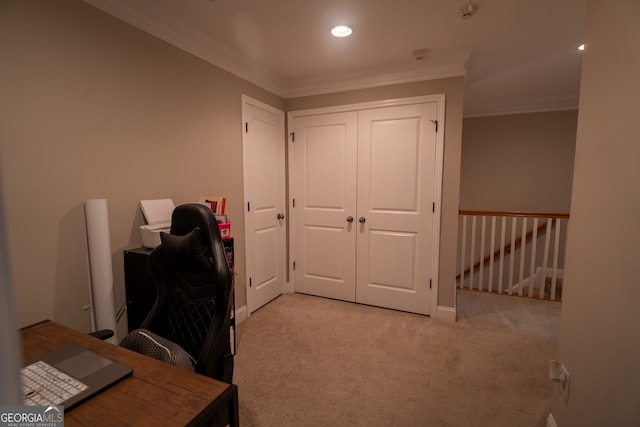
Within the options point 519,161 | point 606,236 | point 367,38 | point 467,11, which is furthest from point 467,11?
point 519,161

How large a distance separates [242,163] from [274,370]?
178 centimetres

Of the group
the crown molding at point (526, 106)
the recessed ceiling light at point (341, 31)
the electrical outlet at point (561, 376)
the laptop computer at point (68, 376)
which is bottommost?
the electrical outlet at point (561, 376)

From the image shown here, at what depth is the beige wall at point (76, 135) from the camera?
1.44 meters

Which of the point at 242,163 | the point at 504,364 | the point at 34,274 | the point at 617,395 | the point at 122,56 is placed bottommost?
the point at 504,364

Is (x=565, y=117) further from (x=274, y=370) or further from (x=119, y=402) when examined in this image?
(x=119, y=402)

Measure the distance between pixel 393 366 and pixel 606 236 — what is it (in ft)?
5.06

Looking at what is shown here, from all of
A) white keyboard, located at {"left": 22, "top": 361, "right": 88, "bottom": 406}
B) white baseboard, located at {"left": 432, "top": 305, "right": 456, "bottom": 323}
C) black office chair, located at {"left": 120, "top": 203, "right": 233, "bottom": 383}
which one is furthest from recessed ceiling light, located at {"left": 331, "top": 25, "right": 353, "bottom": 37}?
white baseboard, located at {"left": 432, "top": 305, "right": 456, "bottom": 323}

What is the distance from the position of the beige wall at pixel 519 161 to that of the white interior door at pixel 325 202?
8.33ft

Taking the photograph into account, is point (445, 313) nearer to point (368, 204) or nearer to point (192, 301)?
point (368, 204)

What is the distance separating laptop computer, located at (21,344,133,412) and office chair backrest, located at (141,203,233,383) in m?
0.29

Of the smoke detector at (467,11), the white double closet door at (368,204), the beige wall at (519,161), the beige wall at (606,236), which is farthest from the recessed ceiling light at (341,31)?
the beige wall at (519,161)

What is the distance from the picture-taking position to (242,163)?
2.85m

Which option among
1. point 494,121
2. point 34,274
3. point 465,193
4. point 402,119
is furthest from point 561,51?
point 34,274

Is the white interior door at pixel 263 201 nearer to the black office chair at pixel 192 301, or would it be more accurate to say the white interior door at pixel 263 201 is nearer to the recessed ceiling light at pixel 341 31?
the recessed ceiling light at pixel 341 31
